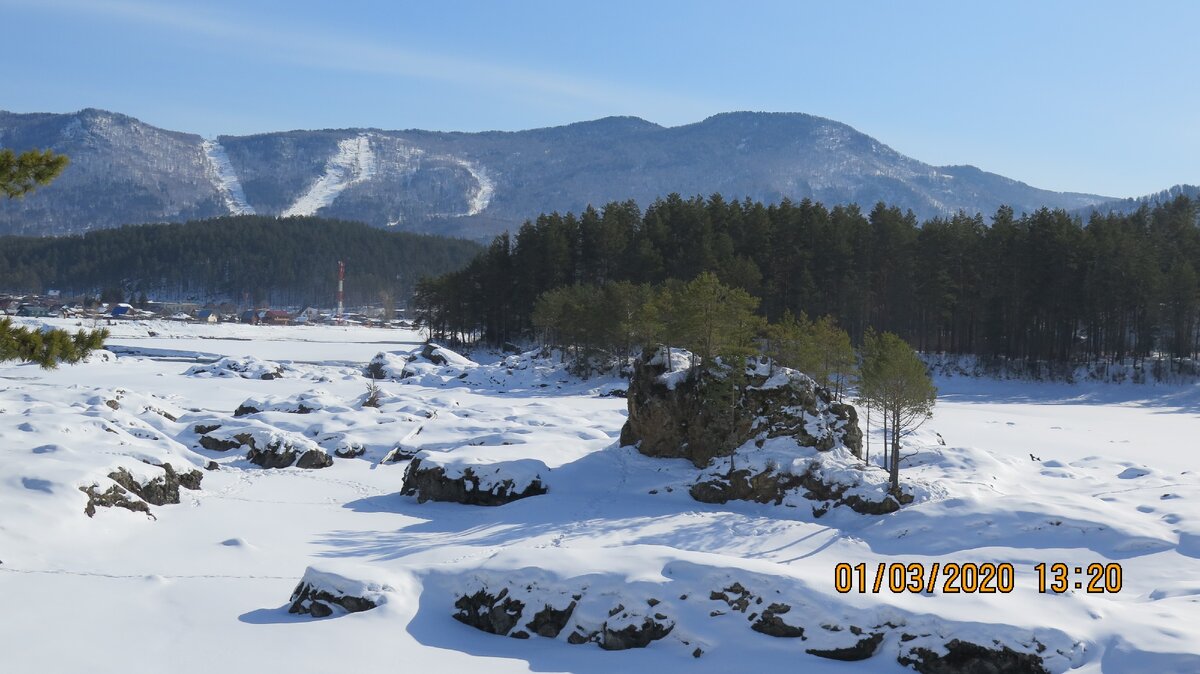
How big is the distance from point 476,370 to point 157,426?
104 ft

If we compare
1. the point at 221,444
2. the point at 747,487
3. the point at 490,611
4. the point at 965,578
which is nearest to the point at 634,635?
the point at 490,611

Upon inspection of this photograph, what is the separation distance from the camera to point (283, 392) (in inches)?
1977

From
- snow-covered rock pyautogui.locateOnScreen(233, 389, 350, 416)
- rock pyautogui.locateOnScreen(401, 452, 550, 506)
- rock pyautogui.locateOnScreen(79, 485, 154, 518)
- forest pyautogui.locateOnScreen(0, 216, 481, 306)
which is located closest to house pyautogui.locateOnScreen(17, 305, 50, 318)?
forest pyautogui.locateOnScreen(0, 216, 481, 306)

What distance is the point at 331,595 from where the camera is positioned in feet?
43.0

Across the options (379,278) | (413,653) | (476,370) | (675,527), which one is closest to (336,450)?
(675,527)

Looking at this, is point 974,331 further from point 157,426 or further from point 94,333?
point 94,333

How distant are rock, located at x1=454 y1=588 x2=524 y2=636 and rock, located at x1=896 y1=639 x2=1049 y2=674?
20.0 feet

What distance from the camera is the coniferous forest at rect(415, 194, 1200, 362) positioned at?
58.7m

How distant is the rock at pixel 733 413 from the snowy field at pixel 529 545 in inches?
50.7

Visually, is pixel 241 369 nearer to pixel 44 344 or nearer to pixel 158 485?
pixel 158 485

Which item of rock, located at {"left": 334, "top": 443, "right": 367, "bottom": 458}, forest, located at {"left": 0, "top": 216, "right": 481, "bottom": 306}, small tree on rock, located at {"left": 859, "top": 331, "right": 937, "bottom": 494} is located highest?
forest, located at {"left": 0, "top": 216, "right": 481, "bottom": 306}

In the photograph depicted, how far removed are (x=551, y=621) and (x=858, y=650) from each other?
475 centimetres

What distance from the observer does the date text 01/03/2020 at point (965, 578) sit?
14.6m

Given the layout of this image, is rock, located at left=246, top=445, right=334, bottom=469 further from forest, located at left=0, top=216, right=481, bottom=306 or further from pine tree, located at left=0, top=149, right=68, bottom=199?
forest, located at left=0, top=216, right=481, bottom=306
